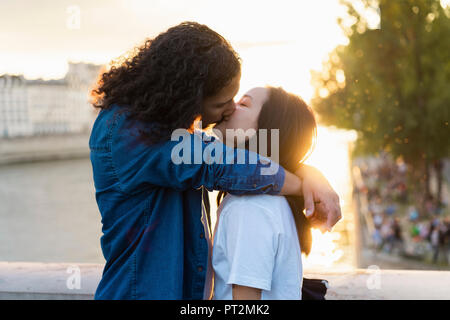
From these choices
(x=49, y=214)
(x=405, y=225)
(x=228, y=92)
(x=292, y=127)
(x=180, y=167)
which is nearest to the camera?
(x=180, y=167)

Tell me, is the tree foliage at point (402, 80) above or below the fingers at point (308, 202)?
above

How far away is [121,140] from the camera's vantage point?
124cm

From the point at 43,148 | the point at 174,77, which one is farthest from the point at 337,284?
the point at 43,148

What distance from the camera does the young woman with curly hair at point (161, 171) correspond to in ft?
4.08

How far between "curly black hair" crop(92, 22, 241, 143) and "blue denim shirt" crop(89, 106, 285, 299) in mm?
43

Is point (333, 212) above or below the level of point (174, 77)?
below

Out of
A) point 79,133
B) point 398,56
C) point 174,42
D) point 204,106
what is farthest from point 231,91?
point 79,133

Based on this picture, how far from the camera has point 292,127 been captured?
1.48 m

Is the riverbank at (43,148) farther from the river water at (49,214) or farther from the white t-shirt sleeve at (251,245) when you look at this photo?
the white t-shirt sleeve at (251,245)

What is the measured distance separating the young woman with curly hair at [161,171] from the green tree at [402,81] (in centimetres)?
1222

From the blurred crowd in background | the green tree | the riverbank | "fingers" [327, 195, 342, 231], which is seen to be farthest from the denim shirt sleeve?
the riverbank

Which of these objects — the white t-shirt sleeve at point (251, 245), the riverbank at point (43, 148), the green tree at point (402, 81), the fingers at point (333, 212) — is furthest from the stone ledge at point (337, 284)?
the riverbank at point (43, 148)

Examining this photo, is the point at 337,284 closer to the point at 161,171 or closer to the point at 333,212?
the point at 333,212

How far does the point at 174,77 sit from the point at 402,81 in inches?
578
